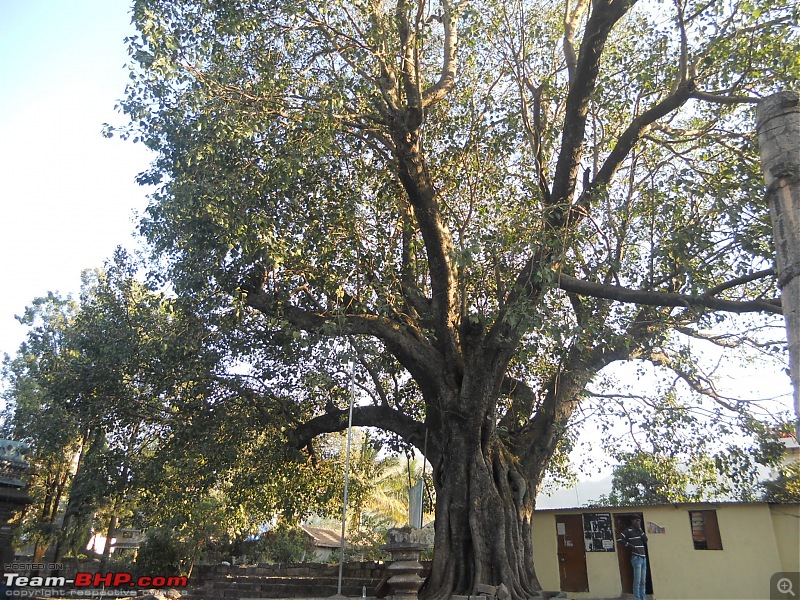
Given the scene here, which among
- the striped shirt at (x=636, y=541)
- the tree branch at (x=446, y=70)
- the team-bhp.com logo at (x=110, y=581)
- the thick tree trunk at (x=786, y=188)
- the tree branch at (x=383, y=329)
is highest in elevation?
the tree branch at (x=446, y=70)

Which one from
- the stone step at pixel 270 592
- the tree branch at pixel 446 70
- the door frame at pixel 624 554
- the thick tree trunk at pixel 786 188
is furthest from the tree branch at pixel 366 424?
the thick tree trunk at pixel 786 188

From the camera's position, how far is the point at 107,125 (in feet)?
24.5

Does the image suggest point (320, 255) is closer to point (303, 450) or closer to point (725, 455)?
point (303, 450)

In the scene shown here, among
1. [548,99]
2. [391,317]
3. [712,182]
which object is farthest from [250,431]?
[712,182]

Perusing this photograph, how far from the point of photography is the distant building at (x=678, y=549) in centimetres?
900

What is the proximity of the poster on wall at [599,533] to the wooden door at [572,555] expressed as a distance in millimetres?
119

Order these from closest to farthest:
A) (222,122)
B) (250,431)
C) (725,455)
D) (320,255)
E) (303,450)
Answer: (222,122), (320,255), (725,455), (250,431), (303,450)

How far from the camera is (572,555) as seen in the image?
10.8 m

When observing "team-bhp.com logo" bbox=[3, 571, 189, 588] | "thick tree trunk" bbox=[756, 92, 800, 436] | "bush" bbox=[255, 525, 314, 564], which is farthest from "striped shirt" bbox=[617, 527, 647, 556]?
"bush" bbox=[255, 525, 314, 564]

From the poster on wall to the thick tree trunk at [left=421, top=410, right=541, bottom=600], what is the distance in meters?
2.49

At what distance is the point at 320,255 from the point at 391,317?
1.48 metres

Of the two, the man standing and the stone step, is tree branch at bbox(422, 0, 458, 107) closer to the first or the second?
the man standing

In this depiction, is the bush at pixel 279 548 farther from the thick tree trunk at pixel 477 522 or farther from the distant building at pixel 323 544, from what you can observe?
the thick tree trunk at pixel 477 522

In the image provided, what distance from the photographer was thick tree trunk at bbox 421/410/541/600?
7582 mm
